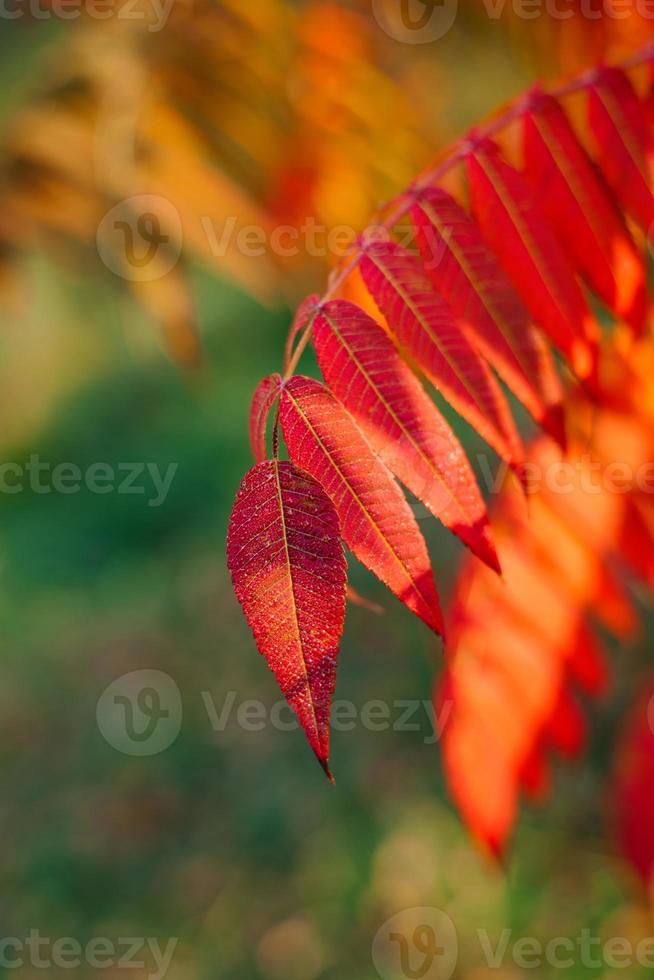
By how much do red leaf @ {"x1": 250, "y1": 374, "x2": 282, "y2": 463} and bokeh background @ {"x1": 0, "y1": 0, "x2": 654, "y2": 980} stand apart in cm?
93

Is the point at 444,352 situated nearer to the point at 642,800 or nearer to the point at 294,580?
the point at 294,580

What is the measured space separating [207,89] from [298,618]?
4.53 feet

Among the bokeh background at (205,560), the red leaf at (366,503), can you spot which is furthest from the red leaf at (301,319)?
the bokeh background at (205,560)

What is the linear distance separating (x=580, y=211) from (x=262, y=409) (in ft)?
1.46

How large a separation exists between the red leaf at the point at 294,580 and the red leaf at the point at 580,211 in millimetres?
452

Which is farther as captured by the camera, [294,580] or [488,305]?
[488,305]

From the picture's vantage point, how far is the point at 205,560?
421 centimetres

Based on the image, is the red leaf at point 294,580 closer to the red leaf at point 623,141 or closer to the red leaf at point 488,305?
the red leaf at point 488,305

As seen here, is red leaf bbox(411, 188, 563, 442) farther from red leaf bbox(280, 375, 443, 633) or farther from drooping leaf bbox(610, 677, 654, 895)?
drooping leaf bbox(610, 677, 654, 895)

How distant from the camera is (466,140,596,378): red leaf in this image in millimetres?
825

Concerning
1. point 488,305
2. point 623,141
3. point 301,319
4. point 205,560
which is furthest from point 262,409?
point 205,560

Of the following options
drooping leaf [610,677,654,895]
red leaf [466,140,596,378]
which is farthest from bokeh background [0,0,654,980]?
red leaf [466,140,596,378]

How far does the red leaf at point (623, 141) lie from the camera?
0.90 meters

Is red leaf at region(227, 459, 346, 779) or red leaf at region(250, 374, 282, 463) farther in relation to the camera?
red leaf at region(250, 374, 282, 463)
